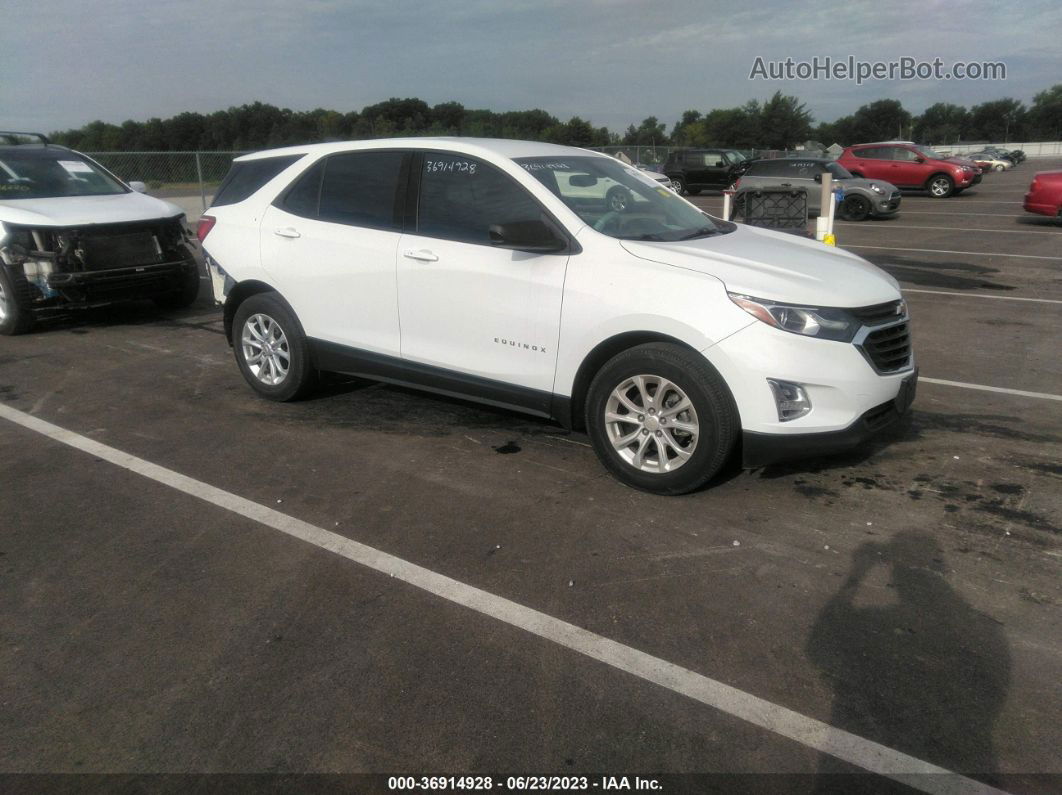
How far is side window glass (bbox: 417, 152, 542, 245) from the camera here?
5.00 metres

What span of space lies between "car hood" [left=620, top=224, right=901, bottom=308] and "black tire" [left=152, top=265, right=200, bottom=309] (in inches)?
260

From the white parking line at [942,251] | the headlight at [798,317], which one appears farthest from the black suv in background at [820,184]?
the headlight at [798,317]

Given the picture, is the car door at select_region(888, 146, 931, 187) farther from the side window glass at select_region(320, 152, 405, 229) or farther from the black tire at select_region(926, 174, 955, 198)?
the side window glass at select_region(320, 152, 405, 229)

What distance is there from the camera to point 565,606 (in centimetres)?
357

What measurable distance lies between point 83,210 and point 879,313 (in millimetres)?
7845

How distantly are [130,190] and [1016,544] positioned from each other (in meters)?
9.76

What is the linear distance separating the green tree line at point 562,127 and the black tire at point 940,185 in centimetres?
1324

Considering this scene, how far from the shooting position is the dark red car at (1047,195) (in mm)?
18230

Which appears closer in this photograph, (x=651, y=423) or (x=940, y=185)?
(x=651, y=423)

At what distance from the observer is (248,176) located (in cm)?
641

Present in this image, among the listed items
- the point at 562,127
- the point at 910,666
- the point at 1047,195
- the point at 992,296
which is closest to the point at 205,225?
the point at 910,666

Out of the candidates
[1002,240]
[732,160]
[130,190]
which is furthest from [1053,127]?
[130,190]

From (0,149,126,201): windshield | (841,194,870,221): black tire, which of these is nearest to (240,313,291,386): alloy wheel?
(0,149,126,201): windshield

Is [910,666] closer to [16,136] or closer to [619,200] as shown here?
[619,200]
